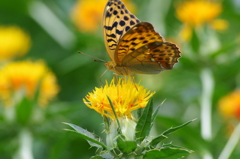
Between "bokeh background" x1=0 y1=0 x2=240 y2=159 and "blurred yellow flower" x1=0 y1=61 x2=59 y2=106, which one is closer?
"bokeh background" x1=0 y1=0 x2=240 y2=159

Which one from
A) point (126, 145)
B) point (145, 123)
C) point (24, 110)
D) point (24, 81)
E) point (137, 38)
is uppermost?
point (137, 38)

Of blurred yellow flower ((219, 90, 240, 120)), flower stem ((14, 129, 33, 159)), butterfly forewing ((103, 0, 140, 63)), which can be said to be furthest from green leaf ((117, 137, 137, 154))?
blurred yellow flower ((219, 90, 240, 120))

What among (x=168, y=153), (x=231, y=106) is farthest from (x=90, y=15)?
(x=168, y=153)

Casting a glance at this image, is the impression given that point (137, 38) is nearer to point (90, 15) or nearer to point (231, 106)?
point (231, 106)

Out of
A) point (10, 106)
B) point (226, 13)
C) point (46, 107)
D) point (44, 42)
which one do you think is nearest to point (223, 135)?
point (226, 13)

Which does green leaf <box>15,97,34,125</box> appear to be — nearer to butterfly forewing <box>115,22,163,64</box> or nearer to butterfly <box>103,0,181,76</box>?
butterfly <box>103,0,181,76</box>

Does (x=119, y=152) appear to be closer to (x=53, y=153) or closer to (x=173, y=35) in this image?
(x=53, y=153)
